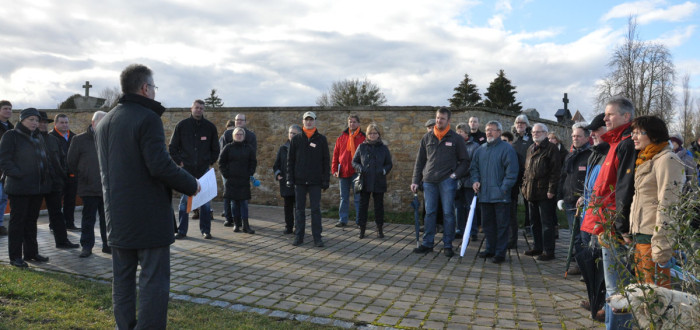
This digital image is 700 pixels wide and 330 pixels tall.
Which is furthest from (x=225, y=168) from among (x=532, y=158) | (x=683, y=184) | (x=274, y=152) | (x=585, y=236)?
(x=683, y=184)

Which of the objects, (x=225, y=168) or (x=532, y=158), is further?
(x=225, y=168)

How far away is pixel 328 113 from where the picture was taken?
12.7 m

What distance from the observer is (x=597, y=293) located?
4.28 meters

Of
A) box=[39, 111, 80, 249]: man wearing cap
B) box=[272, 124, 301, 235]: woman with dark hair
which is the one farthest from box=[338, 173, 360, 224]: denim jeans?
box=[39, 111, 80, 249]: man wearing cap

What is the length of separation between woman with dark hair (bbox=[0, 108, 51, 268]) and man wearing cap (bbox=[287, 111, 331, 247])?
136 inches

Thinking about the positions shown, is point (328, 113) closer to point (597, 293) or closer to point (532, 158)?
point (532, 158)

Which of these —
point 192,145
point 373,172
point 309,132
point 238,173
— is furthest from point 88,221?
point 373,172

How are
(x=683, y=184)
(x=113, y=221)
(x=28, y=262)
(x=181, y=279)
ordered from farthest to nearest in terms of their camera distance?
(x=28, y=262), (x=181, y=279), (x=113, y=221), (x=683, y=184)

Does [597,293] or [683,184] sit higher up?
[683,184]

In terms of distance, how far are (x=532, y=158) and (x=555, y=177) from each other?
1.54ft

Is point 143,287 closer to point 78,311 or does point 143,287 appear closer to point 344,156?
point 78,311

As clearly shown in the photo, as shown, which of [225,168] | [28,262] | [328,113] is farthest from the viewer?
[328,113]

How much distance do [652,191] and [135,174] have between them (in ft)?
11.9

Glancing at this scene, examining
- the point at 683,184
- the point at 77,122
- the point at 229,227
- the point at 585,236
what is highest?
the point at 77,122
